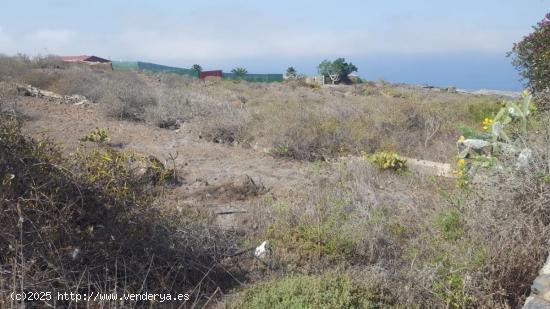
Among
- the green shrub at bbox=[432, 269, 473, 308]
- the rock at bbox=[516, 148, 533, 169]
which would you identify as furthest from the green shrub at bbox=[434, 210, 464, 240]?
the green shrub at bbox=[432, 269, 473, 308]

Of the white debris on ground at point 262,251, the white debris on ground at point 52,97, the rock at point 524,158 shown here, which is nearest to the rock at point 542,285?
the rock at point 524,158

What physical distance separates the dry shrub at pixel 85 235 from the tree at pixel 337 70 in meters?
38.5

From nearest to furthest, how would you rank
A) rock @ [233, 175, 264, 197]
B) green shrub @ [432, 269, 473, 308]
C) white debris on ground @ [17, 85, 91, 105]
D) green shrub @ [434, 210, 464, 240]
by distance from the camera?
1. green shrub @ [432, 269, 473, 308]
2. green shrub @ [434, 210, 464, 240]
3. rock @ [233, 175, 264, 197]
4. white debris on ground @ [17, 85, 91, 105]

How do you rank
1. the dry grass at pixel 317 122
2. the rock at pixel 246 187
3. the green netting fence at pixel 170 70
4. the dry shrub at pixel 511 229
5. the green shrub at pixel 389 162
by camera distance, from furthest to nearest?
the green netting fence at pixel 170 70 → the dry grass at pixel 317 122 → the green shrub at pixel 389 162 → the rock at pixel 246 187 → the dry shrub at pixel 511 229

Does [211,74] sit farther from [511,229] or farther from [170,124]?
[511,229]

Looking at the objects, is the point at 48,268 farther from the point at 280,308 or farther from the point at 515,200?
the point at 515,200

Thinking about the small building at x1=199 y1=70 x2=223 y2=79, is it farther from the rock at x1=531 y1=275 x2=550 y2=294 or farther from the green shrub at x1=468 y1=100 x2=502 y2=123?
the rock at x1=531 y1=275 x2=550 y2=294

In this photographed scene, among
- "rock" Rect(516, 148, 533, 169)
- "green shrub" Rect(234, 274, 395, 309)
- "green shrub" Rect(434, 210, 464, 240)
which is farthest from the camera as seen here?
"green shrub" Rect(434, 210, 464, 240)

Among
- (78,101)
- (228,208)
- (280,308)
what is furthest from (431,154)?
(78,101)

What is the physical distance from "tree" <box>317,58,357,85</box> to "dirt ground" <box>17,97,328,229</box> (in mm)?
30477

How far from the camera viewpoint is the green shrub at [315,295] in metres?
3.14

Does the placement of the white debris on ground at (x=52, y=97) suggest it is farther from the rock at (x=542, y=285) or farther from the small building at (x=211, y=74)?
the small building at (x=211, y=74)

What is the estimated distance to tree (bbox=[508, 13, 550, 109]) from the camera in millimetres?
8562

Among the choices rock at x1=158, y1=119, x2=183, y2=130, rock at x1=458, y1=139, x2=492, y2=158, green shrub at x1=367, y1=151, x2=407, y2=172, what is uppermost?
rock at x1=458, y1=139, x2=492, y2=158
